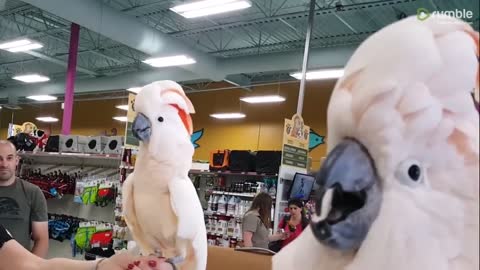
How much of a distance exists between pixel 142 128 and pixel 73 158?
14.6ft

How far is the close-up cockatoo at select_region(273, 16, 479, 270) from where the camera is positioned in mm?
691

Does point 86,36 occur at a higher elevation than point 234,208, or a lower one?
higher

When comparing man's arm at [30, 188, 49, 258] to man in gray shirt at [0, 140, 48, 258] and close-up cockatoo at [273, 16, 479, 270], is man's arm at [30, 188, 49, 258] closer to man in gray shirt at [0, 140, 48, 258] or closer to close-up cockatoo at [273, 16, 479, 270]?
man in gray shirt at [0, 140, 48, 258]

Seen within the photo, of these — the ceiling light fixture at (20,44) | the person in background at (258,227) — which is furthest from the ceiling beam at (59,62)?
the person in background at (258,227)

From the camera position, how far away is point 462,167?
0.72 meters

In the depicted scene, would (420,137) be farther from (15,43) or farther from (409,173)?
(15,43)

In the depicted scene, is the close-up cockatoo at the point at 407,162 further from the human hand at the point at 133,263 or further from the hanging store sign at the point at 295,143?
the hanging store sign at the point at 295,143

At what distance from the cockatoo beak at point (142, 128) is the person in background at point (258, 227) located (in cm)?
253

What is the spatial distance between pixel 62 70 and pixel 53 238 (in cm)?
894

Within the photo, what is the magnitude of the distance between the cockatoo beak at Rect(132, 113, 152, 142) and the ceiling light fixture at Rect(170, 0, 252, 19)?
3.84 metres

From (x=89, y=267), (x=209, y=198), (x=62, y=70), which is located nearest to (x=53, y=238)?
(x=209, y=198)

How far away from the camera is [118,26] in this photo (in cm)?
816

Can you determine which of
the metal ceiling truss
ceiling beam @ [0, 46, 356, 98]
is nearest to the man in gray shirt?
ceiling beam @ [0, 46, 356, 98]

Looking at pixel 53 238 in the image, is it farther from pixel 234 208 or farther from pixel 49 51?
pixel 49 51
